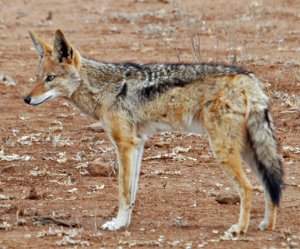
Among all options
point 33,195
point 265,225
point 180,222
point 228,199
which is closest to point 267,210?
point 265,225

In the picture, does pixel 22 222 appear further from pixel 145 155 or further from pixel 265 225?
pixel 145 155

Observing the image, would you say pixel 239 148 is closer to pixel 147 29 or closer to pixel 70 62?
pixel 70 62

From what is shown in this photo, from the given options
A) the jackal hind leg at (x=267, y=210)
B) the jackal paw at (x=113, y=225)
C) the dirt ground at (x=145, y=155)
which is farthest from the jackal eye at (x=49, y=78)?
the jackal hind leg at (x=267, y=210)

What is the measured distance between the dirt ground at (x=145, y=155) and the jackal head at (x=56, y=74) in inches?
43.5

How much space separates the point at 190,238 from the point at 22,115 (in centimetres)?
625

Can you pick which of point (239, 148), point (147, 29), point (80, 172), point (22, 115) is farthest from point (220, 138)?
point (147, 29)

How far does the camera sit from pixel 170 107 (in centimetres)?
827

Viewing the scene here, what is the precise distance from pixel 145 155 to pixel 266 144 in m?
3.41

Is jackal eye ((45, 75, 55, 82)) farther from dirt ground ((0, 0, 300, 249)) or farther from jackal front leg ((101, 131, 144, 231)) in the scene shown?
dirt ground ((0, 0, 300, 249))

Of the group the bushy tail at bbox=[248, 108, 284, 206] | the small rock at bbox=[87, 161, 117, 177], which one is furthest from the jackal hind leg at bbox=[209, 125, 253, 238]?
the small rock at bbox=[87, 161, 117, 177]

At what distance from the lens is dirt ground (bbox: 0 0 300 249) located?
8047 millimetres

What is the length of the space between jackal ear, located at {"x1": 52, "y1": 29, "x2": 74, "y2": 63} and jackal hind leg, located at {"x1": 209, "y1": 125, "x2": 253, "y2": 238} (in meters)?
1.67

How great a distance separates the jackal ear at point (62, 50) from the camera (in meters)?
8.62

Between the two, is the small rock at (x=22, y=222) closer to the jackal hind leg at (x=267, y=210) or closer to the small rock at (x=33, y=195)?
the small rock at (x=33, y=195)
